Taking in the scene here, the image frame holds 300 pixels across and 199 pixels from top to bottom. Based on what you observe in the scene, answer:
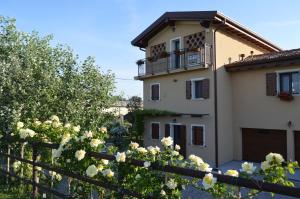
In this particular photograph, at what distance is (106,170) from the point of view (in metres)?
4.95

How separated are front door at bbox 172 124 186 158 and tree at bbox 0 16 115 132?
9.46 metres

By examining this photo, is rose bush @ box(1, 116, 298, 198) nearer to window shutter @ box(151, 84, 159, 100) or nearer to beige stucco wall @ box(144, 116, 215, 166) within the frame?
beige stucco wall @ box(144, 116, 215, 166)

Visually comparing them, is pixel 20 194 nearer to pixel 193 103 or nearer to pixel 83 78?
pixel 83 78

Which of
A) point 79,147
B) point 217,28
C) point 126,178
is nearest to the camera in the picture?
Result: point 126,178

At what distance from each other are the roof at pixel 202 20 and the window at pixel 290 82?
4.06 metres

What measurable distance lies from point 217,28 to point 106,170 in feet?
50.5

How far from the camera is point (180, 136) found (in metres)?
20.7

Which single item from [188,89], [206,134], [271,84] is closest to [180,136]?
[206,134]

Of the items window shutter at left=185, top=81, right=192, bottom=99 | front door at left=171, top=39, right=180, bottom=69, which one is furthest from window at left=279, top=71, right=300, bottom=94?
front door at left=171, top=39, right=180, bottom=69

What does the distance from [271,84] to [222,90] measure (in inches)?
106

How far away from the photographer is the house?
55.2 feet

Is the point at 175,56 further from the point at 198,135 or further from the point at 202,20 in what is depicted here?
the point at 198,135

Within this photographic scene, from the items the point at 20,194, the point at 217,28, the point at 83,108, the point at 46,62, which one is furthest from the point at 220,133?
the point at 20,194

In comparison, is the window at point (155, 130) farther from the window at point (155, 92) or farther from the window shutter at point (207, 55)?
the window shutter at point (207, 55)
